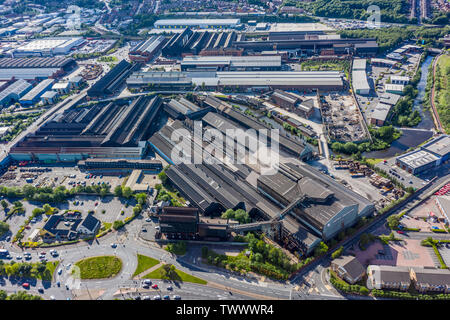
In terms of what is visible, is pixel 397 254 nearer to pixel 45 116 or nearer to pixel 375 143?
pixel 375 143

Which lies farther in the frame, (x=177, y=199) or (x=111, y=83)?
(x=111, y=83)

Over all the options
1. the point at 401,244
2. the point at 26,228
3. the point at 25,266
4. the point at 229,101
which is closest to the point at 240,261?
the point at 401,244

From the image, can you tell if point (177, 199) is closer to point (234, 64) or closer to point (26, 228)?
point (26, 228)

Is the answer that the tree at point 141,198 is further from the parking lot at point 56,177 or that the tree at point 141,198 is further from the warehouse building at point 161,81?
the warehouse building at point 161,81

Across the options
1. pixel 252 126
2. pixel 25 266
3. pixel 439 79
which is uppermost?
pixel 439 79

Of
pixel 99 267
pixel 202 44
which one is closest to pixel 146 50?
pixel 202 44

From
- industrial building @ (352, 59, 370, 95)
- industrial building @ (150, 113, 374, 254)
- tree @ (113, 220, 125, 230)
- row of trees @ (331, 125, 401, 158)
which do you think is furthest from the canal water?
tree @ (113, 220, 125, 230)

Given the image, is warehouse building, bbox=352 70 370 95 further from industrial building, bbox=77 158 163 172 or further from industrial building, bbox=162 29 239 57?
industrial building, bbox=77 158 163 172

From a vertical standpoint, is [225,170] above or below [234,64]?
below
